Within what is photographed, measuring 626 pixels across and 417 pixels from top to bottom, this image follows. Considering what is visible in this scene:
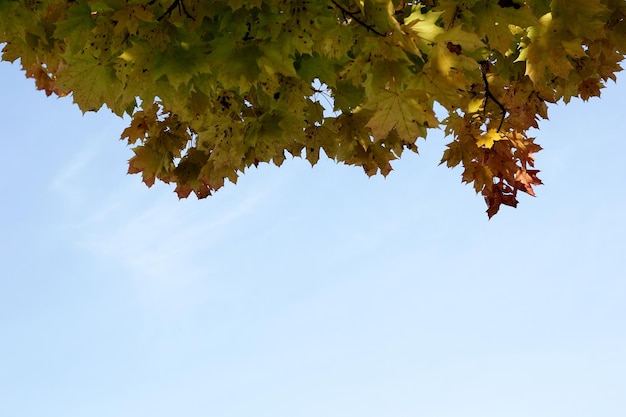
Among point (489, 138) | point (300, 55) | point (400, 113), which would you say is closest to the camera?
point (400, 113)

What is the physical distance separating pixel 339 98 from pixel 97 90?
173 centimetres

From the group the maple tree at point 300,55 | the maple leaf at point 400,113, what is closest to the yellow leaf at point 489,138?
the maple tree at point 300,55

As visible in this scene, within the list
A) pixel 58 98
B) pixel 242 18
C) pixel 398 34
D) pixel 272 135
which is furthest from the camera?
pixel 58 98

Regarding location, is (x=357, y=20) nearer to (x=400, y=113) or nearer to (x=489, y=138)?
(x=400, y=113)

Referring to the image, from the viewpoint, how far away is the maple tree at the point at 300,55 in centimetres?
353

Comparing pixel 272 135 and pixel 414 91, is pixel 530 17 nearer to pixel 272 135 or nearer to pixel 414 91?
pixel 414 91

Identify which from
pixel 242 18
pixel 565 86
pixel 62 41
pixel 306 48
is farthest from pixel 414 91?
pixel 62 41

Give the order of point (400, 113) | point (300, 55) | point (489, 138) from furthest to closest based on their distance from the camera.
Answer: point (489, 138) → point (300, 55) → point (400, 113)

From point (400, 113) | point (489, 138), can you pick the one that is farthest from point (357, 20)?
point (489, 138)

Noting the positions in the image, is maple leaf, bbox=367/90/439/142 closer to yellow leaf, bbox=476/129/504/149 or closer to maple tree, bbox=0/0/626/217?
maple tree, bbox=0/0/626/217

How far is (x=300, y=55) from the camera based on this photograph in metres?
4.16

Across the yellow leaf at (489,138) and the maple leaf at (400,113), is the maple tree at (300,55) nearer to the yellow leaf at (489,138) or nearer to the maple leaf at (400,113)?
the maple leaf at (400,113)

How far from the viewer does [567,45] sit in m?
4.01

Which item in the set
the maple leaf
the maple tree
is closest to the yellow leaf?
the maple tree
